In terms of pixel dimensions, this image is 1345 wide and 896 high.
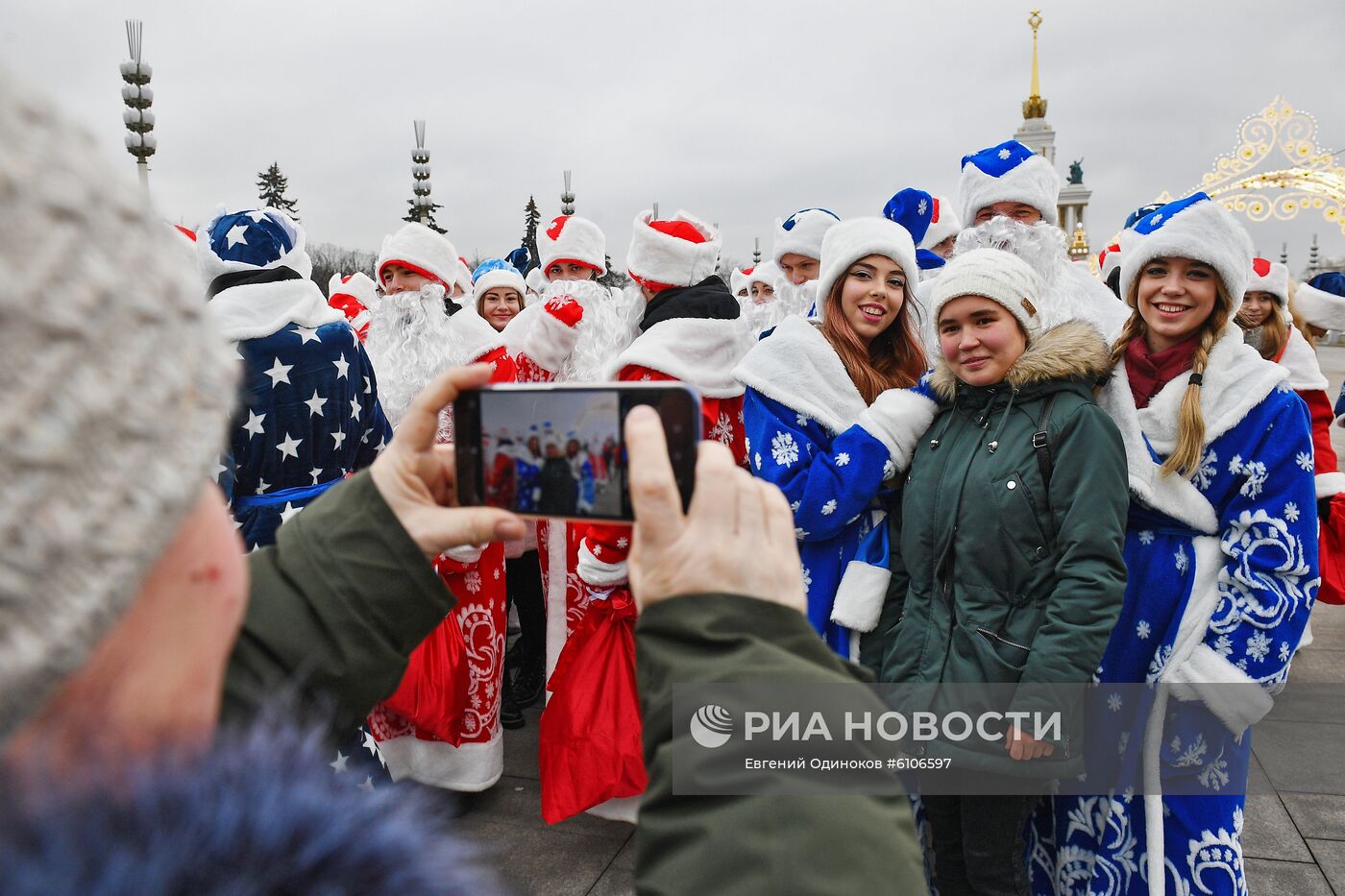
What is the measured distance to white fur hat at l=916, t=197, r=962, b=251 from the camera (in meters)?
5.98

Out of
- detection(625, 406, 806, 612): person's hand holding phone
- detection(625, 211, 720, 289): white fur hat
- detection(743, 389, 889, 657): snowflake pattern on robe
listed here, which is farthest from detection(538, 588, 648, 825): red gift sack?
detection(625, 406, 806, 612): person's hand holding phone

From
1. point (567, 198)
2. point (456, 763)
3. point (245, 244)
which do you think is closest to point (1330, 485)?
point (456, 763)

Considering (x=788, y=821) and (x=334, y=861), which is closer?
(x=334, y=861)

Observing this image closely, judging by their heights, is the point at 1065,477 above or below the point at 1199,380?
below

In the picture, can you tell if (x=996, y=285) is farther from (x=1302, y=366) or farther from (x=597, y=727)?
(x=1302, y=366)

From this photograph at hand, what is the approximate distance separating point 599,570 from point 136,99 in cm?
980

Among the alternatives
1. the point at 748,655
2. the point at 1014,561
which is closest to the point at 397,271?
the point at 1014,561

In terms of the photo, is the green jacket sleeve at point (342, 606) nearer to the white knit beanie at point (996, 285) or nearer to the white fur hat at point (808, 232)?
the white knit beanie at point (996, 285)

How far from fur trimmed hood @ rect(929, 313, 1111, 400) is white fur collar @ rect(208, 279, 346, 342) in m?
2.59

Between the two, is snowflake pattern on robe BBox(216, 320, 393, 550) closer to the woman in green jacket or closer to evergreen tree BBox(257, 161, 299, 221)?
the woman in green jacket

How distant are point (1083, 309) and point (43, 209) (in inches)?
161

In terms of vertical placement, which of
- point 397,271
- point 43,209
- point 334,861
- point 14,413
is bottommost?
A: point 334,861

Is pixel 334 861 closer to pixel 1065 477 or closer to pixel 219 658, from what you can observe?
pixel 219 658

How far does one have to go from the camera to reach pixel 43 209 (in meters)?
0.48
